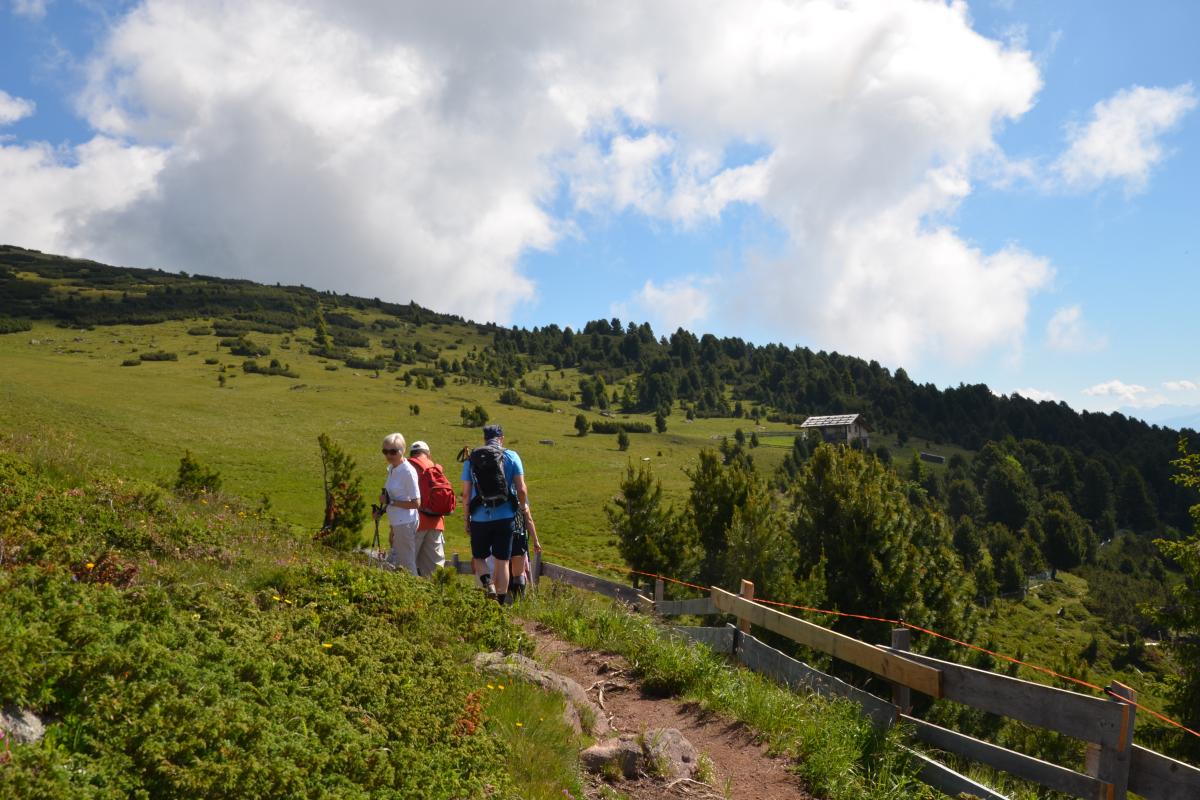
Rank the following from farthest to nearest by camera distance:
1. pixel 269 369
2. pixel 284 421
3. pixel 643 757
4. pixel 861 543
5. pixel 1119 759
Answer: pixel 269 369
pixel 284 421
pixel 861 543
pixel 643 757
pixel 1119 759

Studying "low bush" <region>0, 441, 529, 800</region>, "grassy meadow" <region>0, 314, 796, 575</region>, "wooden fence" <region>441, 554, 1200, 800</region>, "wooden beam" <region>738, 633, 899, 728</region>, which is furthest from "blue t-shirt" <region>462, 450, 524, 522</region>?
"grassy meadow" <region>0, 314, 796, 575</region>

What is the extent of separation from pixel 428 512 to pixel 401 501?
0.56 metres

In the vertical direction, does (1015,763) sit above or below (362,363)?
below

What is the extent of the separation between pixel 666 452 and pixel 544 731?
11949 centimetres

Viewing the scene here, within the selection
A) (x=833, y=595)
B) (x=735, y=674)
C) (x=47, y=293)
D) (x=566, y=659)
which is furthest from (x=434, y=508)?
(x=47, y=293)

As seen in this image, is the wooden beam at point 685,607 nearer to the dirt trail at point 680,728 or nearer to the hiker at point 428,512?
the dirt trail at point 680,728

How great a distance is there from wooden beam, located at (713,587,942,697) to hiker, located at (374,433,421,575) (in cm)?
422

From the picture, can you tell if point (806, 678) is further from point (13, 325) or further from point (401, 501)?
point (13, 325)

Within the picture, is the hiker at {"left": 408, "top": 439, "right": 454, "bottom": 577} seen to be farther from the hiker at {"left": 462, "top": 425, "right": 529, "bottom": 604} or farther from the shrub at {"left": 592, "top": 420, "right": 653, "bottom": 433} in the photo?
the shrub at {"left": 592, "top": 420, "right": 653, "bottom": 433}

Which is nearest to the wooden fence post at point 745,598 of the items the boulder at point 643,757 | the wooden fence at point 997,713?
the wooden fence at point 997,713

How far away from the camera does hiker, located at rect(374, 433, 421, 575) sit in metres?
9.51

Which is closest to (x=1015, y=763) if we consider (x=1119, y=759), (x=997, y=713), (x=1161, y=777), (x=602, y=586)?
(x=997, y=713)

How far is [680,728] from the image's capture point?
284 inches

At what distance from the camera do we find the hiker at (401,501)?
31.2 ft
